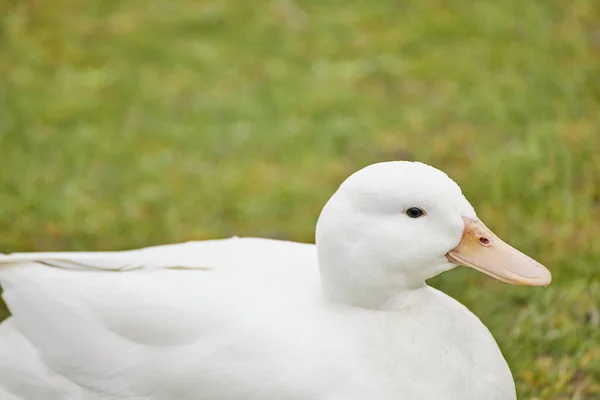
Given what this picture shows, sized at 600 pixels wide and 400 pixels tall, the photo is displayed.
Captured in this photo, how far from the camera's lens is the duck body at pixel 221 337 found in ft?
7.79

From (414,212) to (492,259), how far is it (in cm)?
25

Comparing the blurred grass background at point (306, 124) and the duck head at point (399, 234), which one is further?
the blurred grass background at point (306, 124)

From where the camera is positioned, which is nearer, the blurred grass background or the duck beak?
the duck beak

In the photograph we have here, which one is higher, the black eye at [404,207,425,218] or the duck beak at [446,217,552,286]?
the black eye at [404,207,425,218]

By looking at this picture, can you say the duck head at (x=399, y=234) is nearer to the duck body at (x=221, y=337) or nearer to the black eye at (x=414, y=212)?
the black eye at (x=414, y=212)

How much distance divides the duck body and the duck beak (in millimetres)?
173

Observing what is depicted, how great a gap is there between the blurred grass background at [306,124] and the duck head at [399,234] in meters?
0.85

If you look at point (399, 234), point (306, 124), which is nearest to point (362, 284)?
point (399, 234)

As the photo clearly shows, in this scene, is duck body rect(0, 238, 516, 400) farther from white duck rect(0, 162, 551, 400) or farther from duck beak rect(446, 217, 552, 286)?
duck beak rect(446, 217, 552, 286)

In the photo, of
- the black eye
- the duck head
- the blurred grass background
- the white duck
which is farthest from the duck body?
the blurred grass background

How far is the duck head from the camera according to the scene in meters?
2.35

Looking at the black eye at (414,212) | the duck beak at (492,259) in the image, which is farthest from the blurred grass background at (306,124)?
the black eye at (414,212)

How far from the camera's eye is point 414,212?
7.76 feet

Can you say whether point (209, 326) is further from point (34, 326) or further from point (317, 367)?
point (34, 326)
